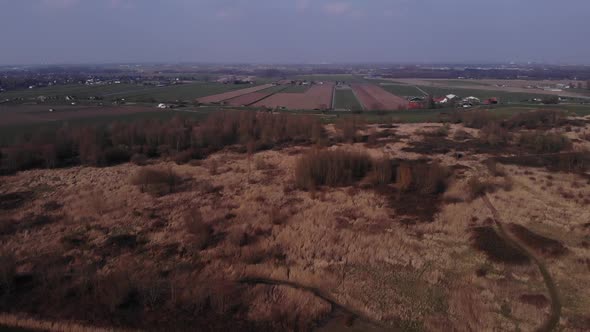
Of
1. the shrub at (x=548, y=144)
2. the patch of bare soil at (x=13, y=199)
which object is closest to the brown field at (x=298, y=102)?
the shrub at (x=548, y=144)

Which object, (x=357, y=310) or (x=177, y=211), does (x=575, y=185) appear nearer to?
(x=357, y=310)

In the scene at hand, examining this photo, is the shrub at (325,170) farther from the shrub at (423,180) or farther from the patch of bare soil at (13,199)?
the patch of bare soil at (13,199)

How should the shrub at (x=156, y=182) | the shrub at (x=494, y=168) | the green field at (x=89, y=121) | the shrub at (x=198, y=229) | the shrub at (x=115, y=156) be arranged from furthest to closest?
the green field at (x=89, y=121)
the shrub at (x=115, y=156)
the shrub at (x=494, y=168)
the shrub at (x=156, y=182)
the shrub at (x=198, y=229)

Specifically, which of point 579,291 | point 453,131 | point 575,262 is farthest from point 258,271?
point 453,131

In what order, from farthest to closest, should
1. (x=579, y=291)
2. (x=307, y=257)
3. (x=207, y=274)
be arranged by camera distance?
1. (x=307, y=257)
2. (x=207, y=274)
3. (x=579, y=291)

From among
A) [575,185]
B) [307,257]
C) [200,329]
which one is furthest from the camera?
[575,185]

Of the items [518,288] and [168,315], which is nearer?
[168,315]

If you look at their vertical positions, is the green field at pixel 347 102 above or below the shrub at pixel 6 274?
above
